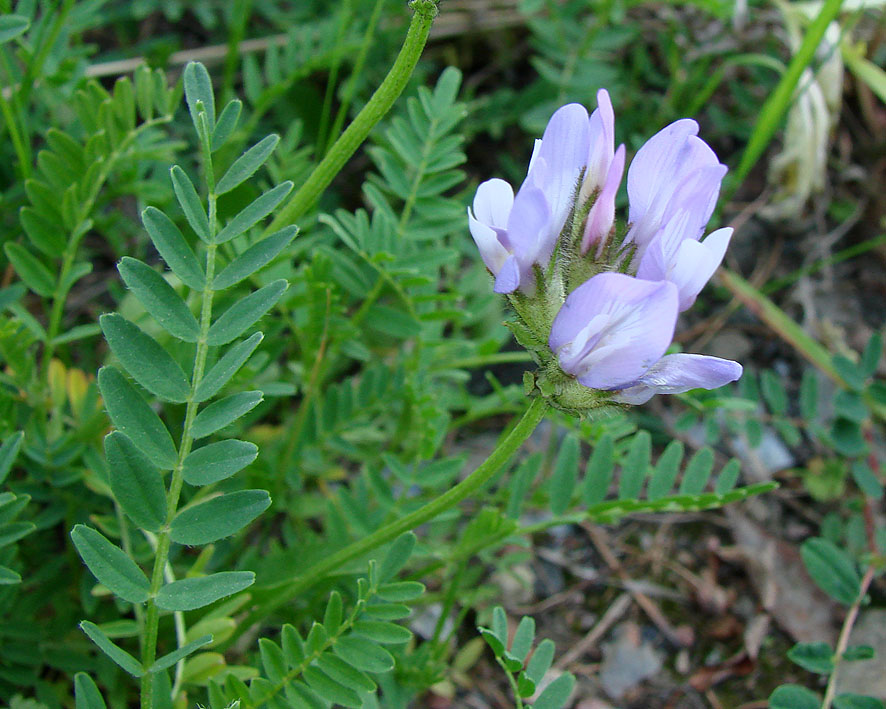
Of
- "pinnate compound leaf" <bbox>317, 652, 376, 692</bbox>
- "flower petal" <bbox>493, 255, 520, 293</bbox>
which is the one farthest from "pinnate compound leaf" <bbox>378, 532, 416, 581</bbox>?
"flower petal" <bbox>493, 255, 520, 293</bbox>

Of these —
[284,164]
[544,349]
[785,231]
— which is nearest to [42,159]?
[284,164]

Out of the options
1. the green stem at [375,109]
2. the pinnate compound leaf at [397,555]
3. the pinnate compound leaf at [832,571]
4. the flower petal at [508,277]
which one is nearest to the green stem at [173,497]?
the green stem at [375,109]

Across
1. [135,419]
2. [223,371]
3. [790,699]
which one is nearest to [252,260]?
[223,371]

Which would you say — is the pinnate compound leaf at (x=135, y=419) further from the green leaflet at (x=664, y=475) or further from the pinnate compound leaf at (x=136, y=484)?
the green leaflet at (x=664, y=475)

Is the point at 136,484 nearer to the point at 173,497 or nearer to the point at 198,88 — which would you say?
the point at 173,497

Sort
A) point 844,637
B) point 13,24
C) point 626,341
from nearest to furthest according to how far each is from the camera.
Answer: point 626,341, point 13,24, point 844,637
